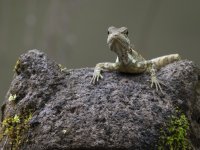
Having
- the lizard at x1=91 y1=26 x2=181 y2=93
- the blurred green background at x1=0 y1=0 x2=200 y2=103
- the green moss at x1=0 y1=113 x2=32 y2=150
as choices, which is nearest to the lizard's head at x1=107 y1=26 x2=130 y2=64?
the lizard at x1=91 y1=26 x2=181 y2=93

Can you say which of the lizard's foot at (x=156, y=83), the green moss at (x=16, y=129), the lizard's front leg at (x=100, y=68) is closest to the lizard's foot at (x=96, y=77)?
the lizard's front leg at (x=100, y=68)

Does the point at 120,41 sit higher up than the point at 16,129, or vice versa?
the point at 120,41

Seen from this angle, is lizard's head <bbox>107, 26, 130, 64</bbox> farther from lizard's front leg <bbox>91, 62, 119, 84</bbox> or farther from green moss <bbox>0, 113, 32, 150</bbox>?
green moss <bbox>0, 113, 32, 150</bbox>

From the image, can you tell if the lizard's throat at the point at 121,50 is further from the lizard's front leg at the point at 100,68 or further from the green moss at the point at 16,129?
the green moss at the point at 16,129

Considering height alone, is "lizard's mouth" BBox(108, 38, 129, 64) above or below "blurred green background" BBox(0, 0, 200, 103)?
below

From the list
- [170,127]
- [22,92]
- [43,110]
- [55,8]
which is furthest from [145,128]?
[55,8]

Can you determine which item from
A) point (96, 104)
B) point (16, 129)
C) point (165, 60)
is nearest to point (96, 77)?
point (96, 104)

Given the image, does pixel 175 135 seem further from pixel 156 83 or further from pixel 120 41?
pixel 120 41
